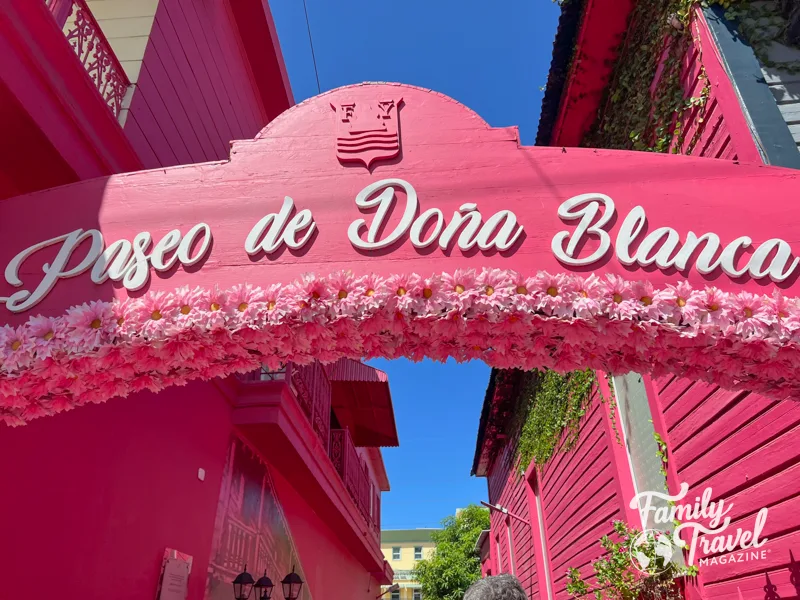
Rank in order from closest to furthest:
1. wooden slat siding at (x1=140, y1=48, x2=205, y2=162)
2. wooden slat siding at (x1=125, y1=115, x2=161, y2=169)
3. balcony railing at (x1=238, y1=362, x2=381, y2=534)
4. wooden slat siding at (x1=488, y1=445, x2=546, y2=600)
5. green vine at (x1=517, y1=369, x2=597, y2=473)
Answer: wooden slat siding at (x1=125, y1=115, x2=161, y2=169) → wooden slat siding at (x1=140, y1=48, x2=205, y2=162) → green vine at (x1=517, y1=369, x2=597, y2=473) → balcony railing at (x1=238, y1=362, x2=381, y2=534) → wooden slat siding at (x1=488, y1=445, x2=546, y2=600)

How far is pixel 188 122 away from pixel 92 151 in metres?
2.65

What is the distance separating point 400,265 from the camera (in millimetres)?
2383

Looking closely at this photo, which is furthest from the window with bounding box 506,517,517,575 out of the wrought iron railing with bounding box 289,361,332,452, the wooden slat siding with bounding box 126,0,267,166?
the wooden slat siding with bounding box 126,0,267,166

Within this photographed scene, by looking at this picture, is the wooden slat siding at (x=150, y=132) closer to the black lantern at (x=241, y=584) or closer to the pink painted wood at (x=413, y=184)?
the pink painted wood at (x=413, y=184)

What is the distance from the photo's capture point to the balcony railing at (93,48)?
3.76 meters

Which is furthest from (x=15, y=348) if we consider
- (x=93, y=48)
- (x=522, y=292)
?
(x=93, y=48)

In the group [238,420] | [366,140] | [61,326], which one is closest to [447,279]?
[366,140]

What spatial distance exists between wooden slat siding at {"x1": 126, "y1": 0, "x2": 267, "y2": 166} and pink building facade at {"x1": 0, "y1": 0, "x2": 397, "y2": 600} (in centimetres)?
3

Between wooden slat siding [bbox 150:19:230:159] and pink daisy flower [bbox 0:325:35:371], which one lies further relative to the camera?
wooden slat siding [bbox 150:19:230:159]

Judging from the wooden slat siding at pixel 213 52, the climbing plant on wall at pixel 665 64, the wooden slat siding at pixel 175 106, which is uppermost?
the wooden slat siding at pixel 213 52

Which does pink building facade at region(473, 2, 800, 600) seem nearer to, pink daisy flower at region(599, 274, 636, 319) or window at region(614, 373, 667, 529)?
window at region(614, 373, 667, 529)

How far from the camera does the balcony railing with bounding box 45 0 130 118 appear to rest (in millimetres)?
3756

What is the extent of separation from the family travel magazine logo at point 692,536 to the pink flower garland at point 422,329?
1.45 metres

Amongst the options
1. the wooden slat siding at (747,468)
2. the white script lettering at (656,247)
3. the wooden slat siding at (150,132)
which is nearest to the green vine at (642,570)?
the wooden slat siding at (747,468)
